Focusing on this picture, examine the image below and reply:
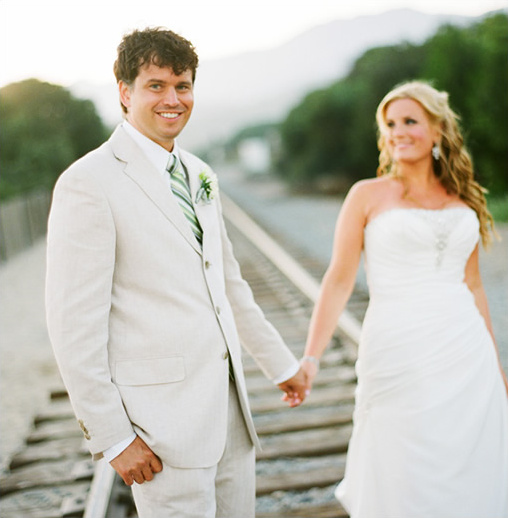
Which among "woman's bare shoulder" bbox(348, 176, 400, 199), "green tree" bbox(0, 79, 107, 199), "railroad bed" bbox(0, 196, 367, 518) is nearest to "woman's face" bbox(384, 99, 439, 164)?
"woman's bare shoulder" bbox(348, 176, 400, 199)

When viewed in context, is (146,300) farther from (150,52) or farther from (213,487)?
(150,52)

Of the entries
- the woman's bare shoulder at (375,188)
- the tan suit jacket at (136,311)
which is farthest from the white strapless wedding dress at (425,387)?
the tan suit jacket at (136,311)

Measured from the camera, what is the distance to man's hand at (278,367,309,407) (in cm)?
285

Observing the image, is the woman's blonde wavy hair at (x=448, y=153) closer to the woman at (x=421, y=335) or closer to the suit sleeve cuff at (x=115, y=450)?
the woman at (x=421, y=335)

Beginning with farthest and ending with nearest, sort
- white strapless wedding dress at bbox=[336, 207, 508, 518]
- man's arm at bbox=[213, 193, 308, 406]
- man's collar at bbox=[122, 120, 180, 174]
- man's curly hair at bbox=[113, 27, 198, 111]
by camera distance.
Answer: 1. white strapless wedding dress at bbox=[336, 207, 508, 518]
2. man's arm at bbox=[213, 193, 308, 406]
3. man's collar at bbox=[122, 120, 180, 174]
4. man's curly hair at bbox=[113, 27, 198, 111]

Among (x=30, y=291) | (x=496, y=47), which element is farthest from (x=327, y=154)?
(x=30, y=291)

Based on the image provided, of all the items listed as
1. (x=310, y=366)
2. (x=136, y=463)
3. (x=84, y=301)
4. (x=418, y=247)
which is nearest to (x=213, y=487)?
(x=136, y=463)

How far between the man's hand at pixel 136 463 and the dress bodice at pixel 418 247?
4.80ft

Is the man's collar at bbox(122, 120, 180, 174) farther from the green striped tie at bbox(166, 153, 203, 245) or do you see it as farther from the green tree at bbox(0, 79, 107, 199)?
the green tree at bbox(0, 79, 107, 199)

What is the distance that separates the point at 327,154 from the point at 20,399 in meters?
18.5

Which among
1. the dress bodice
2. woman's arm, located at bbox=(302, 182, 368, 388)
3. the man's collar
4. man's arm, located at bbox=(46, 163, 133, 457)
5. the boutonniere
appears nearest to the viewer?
man's arm, located at bbox=(46, 163, 133, 457)

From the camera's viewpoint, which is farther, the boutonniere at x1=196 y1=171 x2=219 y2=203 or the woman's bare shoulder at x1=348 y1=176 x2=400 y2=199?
the woman's bare shoulder at x1=348 y1=176 x2=400 y2=199

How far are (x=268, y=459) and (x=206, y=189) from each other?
2197mm

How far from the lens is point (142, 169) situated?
2.18 meters
